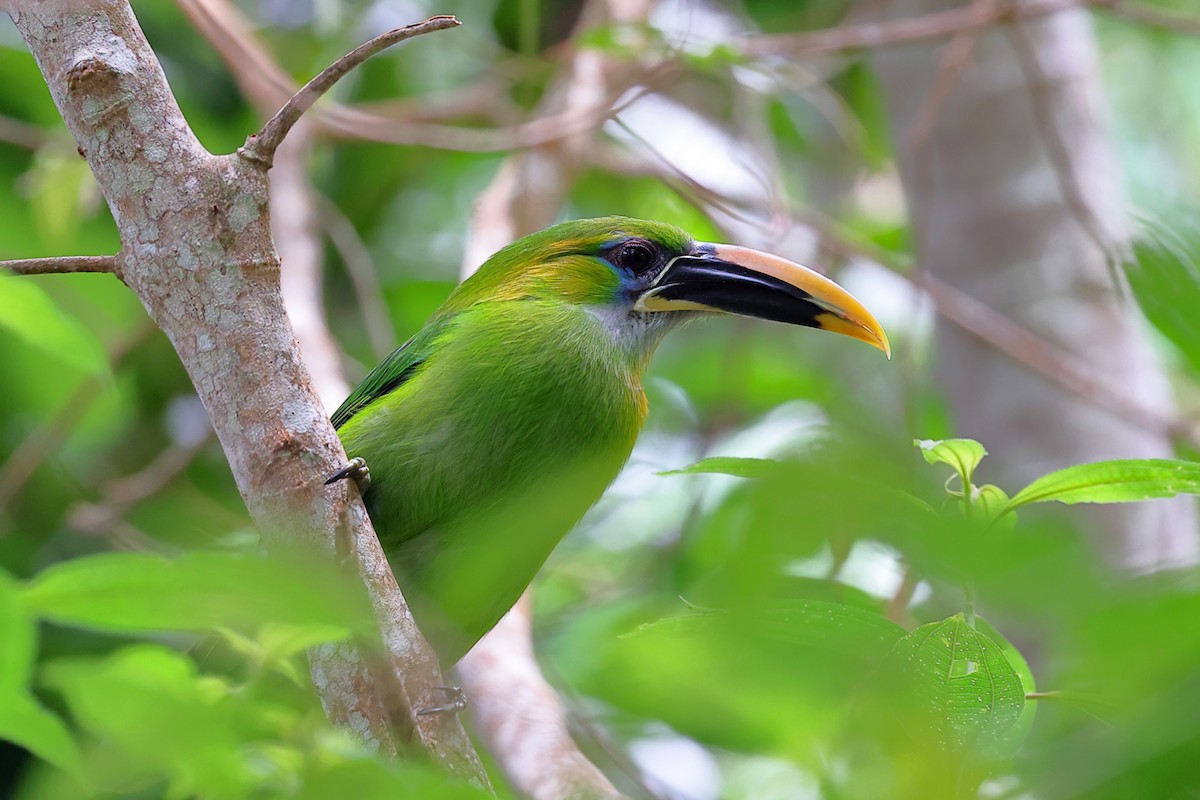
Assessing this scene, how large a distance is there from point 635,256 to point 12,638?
6.85 ft

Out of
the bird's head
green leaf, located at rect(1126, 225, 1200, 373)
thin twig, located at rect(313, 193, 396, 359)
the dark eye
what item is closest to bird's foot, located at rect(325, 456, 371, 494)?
the bird's head

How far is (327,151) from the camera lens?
185 inches

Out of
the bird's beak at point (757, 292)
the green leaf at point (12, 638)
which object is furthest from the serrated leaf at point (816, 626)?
the bird's beak at point (757, 292)

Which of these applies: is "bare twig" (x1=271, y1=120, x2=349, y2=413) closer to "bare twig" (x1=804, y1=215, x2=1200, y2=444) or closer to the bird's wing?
the bird's wing

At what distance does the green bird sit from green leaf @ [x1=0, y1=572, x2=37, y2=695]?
3.91 feet

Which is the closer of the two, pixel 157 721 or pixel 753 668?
pixel 753 668

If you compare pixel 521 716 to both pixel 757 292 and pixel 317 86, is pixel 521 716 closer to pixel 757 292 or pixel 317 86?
pixel 757 292

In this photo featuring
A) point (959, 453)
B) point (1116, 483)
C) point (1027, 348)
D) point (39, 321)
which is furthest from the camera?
point (1027, 348)

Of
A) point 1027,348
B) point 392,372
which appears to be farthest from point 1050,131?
point 392,372

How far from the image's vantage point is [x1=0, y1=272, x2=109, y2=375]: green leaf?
1.44 metres

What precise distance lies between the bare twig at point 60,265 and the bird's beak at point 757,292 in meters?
1.32

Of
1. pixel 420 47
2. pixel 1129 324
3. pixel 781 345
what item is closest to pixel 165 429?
pixel 420 47

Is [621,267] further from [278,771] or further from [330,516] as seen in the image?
[278,771]

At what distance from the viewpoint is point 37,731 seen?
93 centimetres
